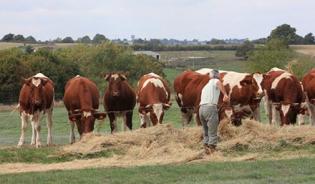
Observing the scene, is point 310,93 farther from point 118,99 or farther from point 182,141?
point 182,141

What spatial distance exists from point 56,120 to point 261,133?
26.5 meters

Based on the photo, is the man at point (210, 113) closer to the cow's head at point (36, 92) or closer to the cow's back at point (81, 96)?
the cow's back at point (81, 96)

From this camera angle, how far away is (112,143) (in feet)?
62.3

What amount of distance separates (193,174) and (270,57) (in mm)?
73478

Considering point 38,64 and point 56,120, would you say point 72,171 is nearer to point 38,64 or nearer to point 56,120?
point 56,120

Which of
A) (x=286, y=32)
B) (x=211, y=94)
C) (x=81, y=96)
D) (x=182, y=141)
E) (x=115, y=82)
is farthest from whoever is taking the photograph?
(x=286, y=32)

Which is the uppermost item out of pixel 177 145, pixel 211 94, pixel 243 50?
pixel 211 94

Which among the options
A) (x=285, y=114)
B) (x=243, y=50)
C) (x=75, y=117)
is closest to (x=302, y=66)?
(x=243, y=50)

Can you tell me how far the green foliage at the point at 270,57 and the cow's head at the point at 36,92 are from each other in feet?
205

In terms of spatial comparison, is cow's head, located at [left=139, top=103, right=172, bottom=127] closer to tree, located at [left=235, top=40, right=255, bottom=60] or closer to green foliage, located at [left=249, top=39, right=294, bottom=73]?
green foliage, located at [left=249, top=39, right=294, bottom=73]

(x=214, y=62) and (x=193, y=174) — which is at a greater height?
(x=193, y=174)

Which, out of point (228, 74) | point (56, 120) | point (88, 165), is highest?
point (228, 74)

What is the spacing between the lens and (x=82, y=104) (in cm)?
2272

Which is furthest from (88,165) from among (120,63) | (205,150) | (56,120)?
(120,63)
